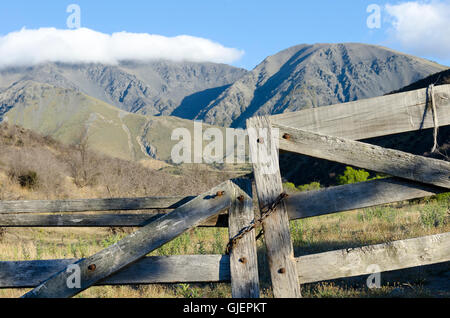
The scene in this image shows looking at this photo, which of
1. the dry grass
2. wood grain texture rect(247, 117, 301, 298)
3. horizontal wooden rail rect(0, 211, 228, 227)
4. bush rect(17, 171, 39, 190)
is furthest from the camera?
bush rect(17, 171, 39, 190)

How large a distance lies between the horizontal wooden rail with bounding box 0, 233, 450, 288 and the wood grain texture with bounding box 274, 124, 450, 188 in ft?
1.37

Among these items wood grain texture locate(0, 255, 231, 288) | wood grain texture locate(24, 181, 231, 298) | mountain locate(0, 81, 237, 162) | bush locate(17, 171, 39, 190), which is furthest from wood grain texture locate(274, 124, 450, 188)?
mountain locate(0, 81, 237, 162)

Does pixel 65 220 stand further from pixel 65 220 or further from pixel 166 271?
pixel 166 271

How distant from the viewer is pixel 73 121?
187750mm

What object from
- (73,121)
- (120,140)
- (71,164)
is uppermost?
(73,121)

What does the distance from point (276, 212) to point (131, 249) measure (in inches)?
→ 35.1

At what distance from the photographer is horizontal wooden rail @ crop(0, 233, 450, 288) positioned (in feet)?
7.63

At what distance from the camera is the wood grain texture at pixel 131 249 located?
2.27 metres

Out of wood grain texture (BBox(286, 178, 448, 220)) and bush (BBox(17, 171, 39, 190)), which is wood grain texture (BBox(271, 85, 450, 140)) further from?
bush (BBox(17, 171, 39, 190))

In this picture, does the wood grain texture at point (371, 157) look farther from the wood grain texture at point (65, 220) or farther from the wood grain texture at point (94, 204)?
the wood grain texture at point (65, 220)

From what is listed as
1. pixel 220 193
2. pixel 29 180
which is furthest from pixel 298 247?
pixel 29 180
